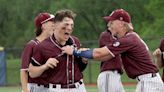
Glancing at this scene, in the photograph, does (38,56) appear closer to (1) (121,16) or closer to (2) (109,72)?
(1) (121,16)

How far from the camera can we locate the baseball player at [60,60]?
7.21 m

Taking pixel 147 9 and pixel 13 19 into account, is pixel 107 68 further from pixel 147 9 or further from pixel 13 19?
pixel 13 19

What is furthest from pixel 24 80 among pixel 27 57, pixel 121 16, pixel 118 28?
pixel 121 16

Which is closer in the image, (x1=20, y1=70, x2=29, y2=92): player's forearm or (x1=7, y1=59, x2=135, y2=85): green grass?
(x1=20, y1=70, x2=29, y2=92): player's forearm

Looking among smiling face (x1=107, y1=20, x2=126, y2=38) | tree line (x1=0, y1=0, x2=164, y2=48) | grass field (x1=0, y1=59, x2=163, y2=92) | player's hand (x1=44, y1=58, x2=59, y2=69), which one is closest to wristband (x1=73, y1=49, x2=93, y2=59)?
player's hand (x1=44, y1=58, x2=59, y2=69)

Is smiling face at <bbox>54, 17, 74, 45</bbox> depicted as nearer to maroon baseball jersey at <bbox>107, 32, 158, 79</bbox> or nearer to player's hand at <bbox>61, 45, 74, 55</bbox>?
player's hand at <bbox>61, 45, 74, 55</bbox>

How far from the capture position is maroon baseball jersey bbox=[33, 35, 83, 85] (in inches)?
288

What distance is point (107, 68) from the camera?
1081 centimetres

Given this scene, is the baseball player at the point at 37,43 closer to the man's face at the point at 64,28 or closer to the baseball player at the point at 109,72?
the man's face at the point at 64,28

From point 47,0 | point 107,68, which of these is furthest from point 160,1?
point 107,68

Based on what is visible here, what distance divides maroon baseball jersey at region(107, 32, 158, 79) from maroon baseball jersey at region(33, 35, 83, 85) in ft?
3.16

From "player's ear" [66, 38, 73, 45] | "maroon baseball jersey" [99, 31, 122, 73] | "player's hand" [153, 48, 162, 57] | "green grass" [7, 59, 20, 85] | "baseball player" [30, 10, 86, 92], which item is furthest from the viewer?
"green grass" [7, 59, 20, 85]

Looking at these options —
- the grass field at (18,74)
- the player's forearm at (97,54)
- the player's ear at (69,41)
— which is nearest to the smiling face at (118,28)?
the player's forearm at (97,54)

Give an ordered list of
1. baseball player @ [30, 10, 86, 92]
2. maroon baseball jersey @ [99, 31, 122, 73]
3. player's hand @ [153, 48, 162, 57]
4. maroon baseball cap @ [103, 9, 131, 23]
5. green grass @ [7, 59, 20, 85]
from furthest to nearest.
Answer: green grass @ [7, 59, 20, 85], maroon baseball jersey @ [99, 31, 122, 73], player's hand @ [153, 48, 162, 57], maroon baseball cap @ [103, 9, 131, 23], baseball player @ [30, 10, 86, 92]
